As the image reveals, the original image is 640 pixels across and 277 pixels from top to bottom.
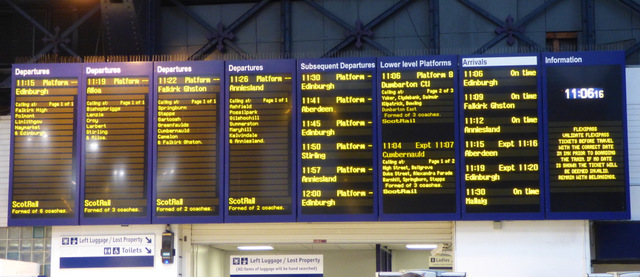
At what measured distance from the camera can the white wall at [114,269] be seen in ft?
45.4

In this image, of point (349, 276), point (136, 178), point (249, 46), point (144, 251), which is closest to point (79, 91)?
point (136, 178)

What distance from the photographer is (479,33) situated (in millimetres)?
16031

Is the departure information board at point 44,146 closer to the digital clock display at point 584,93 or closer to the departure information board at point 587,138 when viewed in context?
the departure information board at point 587,138

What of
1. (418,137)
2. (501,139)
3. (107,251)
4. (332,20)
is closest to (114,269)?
(107,251)

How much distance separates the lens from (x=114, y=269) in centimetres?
1383

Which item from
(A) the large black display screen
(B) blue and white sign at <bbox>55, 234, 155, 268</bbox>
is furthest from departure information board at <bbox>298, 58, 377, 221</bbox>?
(B) blue and white sign at <bbox>55, 234, 155, 268</bbox>

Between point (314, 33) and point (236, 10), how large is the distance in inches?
60.7

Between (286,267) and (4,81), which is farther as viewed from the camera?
(4,81)

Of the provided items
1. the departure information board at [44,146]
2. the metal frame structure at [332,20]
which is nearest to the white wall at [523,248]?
the metal frame structure at [332,20]

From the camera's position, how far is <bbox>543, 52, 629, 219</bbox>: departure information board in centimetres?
1314

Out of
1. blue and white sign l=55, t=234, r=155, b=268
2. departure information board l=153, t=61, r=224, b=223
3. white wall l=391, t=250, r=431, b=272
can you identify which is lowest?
white wall l=391, t=250, r=431, b=272

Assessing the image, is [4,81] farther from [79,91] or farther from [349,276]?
[349,276]

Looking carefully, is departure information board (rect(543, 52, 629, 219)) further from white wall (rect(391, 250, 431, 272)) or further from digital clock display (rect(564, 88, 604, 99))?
white wall (rect(391, 250, 431, 272))

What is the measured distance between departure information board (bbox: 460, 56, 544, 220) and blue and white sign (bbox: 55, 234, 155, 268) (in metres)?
4.99
